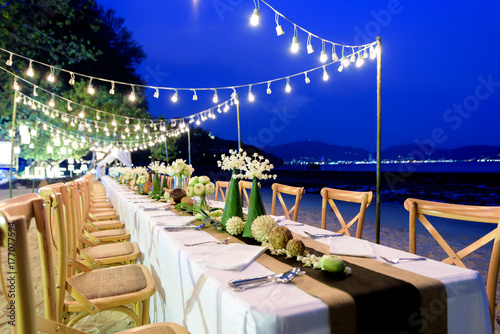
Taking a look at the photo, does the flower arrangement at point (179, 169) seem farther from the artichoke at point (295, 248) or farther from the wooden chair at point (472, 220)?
the wooden chair at point (472, 220)

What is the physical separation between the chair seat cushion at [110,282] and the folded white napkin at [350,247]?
109cm

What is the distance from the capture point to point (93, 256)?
90.4 inches

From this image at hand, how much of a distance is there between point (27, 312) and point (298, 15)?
3.97m

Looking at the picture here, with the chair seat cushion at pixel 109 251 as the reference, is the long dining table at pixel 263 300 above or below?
above

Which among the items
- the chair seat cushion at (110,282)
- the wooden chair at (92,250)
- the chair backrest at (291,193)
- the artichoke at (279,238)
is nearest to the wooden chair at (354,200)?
the chair backrest at (291,193)

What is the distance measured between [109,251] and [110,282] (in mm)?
774

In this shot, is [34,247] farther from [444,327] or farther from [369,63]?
[369,63]

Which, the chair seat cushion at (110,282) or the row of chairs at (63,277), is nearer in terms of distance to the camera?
the row of chairs at (63,277)

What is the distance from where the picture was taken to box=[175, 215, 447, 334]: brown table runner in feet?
2.69

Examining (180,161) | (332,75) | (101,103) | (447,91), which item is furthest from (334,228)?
(447,91)

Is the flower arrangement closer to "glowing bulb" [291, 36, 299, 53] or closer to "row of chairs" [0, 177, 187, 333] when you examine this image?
"row of chairs" [0, 177, 187, 333]

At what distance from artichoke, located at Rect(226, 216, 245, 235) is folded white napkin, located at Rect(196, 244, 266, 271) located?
0.23 m

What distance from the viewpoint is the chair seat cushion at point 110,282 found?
159 cm

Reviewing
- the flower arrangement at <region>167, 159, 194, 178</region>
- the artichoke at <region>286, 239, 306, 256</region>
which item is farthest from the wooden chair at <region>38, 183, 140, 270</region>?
the artichoke at <region>286, 239, 306, 256</region>
